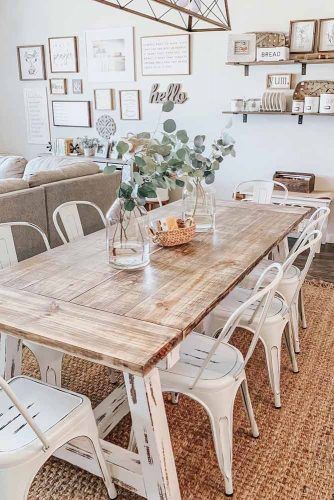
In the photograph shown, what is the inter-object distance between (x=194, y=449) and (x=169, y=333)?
0.78 meters

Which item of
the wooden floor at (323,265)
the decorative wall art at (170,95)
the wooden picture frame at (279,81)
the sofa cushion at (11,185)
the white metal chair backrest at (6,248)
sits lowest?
the wooden floor at (323,265)

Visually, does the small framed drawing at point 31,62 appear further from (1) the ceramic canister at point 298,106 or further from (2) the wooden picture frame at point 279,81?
(1) the ceramic canister at point 298,106

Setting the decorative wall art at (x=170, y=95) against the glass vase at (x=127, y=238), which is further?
the decorative wall art at (x=170, y=95)

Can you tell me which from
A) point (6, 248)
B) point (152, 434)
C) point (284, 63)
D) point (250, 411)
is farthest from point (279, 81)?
point (152, 434)

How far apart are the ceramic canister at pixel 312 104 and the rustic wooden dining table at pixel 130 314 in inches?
97.4

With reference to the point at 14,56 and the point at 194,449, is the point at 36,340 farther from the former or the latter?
the point at 14,56

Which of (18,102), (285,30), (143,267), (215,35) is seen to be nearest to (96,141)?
(18,102)

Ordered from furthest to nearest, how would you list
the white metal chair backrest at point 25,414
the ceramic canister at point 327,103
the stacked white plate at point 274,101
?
1. the stacked white plate at point 274,101
2. the ceramic canister at point 327,103
3. the white metal chair backrest at point 25,414

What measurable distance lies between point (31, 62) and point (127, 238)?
4.75m

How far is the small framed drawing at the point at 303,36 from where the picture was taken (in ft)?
13.6

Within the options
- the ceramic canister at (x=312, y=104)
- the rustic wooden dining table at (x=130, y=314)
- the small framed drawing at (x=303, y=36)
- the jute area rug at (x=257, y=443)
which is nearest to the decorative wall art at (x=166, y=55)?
the small framed drawing at (x=303, y=36)

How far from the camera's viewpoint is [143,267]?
1878 millimetres

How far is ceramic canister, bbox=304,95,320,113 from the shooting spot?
4.18 metres

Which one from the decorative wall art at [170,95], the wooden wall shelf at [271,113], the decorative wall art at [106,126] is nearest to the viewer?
the wooden wall shelf at [271,113]
